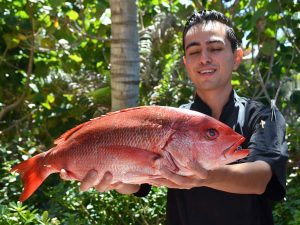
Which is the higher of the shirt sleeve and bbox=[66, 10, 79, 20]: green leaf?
bbox=[66, 10, 79, 20]: green leaf

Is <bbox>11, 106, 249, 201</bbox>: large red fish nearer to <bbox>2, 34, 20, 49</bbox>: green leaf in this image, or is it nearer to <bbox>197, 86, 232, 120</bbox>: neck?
<bbox>197, 86, 232, 120</bbox>: neck

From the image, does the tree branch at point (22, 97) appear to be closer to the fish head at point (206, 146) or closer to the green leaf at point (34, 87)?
the green leaf at point (34, 87)

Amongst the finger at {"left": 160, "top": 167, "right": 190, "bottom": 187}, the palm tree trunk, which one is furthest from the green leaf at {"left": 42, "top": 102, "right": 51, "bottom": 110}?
the finger at {"left": 160, "top": 167, "right": 190, "bottom": 187}

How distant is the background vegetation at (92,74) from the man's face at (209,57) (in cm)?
148

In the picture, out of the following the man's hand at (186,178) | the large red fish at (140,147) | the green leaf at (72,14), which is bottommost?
the man's hand at (186,178)

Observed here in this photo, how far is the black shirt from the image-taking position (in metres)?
2.12

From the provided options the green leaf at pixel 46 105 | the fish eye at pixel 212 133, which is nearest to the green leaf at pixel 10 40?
the green leaf at pixel 46 105

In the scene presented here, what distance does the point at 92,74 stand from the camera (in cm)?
574

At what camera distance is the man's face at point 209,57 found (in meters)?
2.29

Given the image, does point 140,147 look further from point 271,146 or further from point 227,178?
point 271,146

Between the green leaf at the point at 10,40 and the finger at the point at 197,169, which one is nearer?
the finger at the point at 197,169

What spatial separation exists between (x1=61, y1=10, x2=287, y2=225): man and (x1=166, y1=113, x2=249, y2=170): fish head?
0.13 meters

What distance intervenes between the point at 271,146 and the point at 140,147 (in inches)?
23.2

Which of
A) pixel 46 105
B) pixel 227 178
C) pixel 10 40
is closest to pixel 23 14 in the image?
pixel 10 40
